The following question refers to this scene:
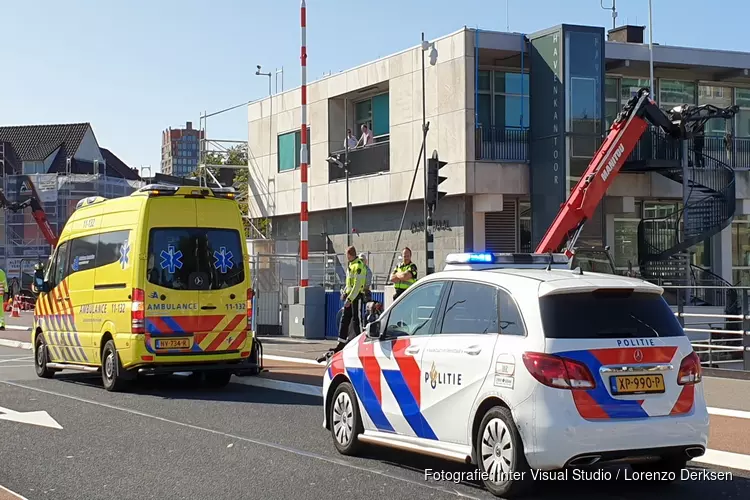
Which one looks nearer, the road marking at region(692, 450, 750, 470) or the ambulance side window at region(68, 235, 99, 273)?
the road marking at region(692, 450, 750, 470)

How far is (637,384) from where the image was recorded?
7.13 metres

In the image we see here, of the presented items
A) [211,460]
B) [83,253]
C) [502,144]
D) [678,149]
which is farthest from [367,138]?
[211,460]

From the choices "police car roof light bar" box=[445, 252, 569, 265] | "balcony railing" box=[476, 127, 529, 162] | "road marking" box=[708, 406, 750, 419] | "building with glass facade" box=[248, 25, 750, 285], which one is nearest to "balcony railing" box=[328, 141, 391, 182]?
"building with glass facade" box=[248, 25, 750, 285]

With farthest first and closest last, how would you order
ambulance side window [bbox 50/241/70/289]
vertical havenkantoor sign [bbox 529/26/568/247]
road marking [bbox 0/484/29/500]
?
1. vertical havenkantoor sign [bbox 529/26/568/247]
2. ambulance side window [bbox 50/241/70/289]
3. road marking [bbox 0/484/29/500]

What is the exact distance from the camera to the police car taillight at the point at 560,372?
273 inches

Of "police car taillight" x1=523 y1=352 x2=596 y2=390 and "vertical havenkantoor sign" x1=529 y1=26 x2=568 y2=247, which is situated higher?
"vertical havenkantoor sign" x1=529 y1=26 x2=568 y2=247

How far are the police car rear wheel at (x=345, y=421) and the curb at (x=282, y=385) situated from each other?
170 inches

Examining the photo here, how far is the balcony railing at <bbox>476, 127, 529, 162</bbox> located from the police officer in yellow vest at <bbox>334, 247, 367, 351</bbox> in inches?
425

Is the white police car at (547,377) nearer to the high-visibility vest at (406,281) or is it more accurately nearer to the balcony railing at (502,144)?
the high-visibility vest at (406,281)

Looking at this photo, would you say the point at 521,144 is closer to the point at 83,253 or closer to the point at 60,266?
the point at 60,266

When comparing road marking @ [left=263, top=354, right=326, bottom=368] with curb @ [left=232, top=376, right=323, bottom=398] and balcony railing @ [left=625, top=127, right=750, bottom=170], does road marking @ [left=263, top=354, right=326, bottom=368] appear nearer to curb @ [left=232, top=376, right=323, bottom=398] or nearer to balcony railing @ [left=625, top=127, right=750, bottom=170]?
curb @ [left=232, top=376, right=323, bottom=398]

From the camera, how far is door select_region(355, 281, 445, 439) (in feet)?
27.4

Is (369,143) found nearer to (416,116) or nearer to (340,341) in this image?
(416,116)

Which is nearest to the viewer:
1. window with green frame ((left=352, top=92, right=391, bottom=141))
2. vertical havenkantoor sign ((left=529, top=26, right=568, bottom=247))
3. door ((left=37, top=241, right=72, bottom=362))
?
door ((left=37, top=241, right=72, bottom=362))
